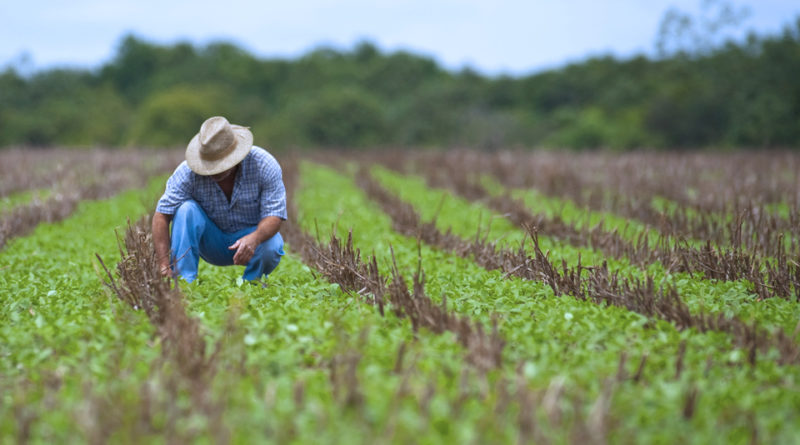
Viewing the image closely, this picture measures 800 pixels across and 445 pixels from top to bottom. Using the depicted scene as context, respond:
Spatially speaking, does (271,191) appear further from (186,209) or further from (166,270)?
(166,270)

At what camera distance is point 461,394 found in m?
2.91

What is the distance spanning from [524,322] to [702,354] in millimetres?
981

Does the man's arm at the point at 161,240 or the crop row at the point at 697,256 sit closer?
the man's arm at the point at 161,240

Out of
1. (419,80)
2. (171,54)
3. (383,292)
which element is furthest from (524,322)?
(171,54)

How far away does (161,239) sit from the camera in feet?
16.0

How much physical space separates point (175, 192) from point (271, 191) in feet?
2.09

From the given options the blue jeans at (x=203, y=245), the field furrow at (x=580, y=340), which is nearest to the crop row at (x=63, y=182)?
the blue jeans at (x=203, y=245)

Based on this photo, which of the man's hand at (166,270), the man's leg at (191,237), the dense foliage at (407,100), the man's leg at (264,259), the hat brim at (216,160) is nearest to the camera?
the man's hand at (166,270)

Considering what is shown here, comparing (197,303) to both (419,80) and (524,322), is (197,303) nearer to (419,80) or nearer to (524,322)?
(524,322)

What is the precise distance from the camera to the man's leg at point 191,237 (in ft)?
16.1

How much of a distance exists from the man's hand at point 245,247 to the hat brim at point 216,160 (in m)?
0.47

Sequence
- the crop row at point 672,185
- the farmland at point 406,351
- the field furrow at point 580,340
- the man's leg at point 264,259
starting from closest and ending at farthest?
the farmland at point 406,351 → the field furrow at point 580,340 → the man's leg at point 264,259 → the crop row at point 672,185

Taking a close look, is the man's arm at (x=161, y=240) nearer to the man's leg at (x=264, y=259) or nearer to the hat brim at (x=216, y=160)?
the hat brim at (x=216, y=160)

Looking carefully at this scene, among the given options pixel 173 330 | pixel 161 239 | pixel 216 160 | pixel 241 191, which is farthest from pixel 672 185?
pixel 173 330
